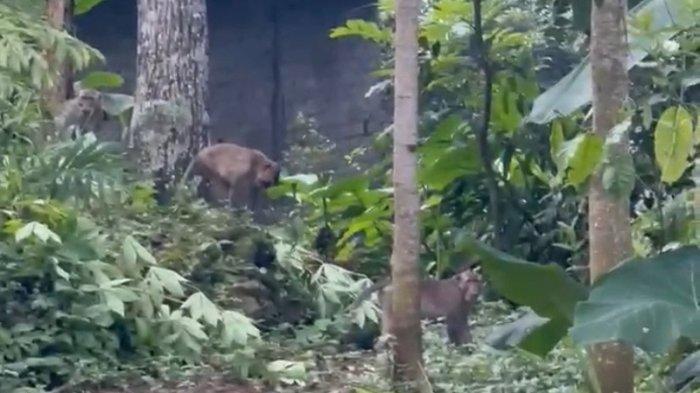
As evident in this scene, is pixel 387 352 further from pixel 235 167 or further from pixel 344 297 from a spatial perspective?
pixel 235 167

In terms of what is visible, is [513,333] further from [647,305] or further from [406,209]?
[647,305]

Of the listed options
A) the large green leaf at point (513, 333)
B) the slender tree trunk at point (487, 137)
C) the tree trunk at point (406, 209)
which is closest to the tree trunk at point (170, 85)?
the slender tree trunk at point (487, 137)

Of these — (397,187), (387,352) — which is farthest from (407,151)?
(387,352)

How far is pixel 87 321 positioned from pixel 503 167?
108 inches

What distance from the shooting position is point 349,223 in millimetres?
8555

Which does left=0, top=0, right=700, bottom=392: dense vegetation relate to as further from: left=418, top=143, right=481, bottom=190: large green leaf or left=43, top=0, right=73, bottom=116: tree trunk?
left=43, top=0, right=73, bottom=116: tree trunk

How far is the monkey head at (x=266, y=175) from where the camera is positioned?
379 inches

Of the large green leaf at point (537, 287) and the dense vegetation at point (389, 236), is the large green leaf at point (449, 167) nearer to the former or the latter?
the dense vegetation at point (389, 236)

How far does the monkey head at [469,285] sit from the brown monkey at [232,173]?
2.59 meters

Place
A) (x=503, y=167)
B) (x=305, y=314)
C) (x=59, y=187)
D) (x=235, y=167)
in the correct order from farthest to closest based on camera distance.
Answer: (x=235, y=167) < (x=503, y=167) < (x=305, y=314) < (x=59, y=187)

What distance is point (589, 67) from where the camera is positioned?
18.7ft

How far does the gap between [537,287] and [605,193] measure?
16.3 inches

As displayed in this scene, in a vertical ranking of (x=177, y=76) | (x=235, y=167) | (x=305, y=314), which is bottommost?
(x=305, y=314)

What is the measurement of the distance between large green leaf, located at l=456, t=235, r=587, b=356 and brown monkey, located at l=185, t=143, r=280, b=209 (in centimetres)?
439
